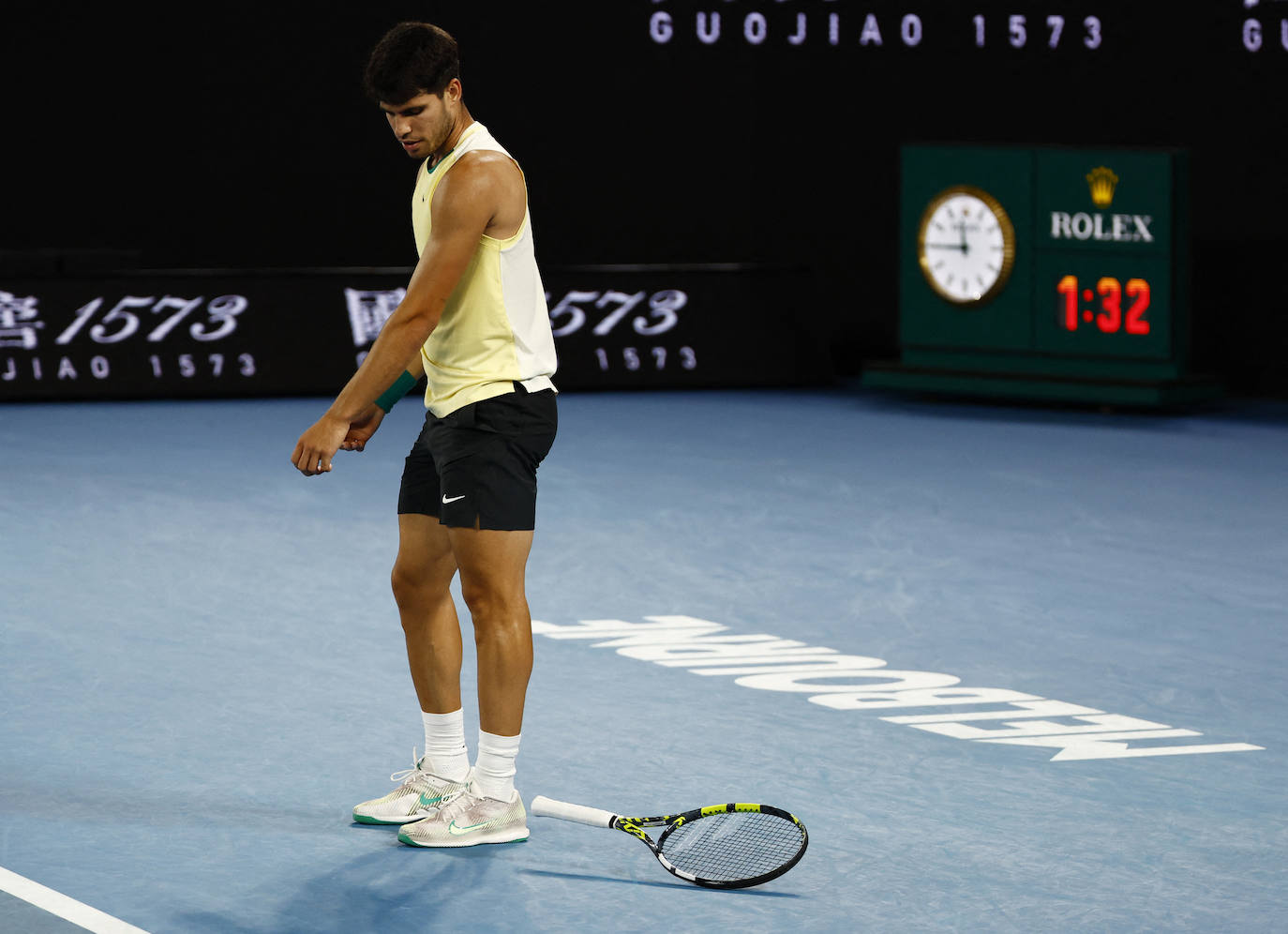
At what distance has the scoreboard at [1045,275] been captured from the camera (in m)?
13.0

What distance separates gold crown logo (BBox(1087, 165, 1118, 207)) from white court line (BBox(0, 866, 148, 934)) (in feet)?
32.2

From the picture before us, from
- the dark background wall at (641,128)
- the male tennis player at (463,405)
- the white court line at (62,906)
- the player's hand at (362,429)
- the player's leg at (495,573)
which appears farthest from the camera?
the dark background wall at (641,128)

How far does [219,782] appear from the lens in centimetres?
536

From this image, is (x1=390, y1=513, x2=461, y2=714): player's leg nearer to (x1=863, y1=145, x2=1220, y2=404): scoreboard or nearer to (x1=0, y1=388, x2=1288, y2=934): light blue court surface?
(x1=0, y1=388, x2=1288, y2=934): light blue court surface

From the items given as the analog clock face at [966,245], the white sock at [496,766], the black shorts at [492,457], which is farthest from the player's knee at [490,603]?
the analog clock face at [966,245]

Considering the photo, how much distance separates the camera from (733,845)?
15.4 feet

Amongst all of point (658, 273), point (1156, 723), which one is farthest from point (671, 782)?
point (658, 273)

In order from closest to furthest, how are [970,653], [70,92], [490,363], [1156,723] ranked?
[490,363] < [1156,723] < [970,653] < [70,92]

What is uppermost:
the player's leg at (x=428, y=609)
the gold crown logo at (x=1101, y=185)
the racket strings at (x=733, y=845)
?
the gold crown logo at (x=1101, y=185)

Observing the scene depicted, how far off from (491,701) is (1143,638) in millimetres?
3089

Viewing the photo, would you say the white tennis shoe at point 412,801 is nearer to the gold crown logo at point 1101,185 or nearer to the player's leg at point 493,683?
the player's leg at point 493,683

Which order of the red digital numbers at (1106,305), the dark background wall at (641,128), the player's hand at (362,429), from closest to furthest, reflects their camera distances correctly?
1. the player's hand at (362,429)
2. the red digital numbers at (1106,305)
3. the dark background wall at (641,128)

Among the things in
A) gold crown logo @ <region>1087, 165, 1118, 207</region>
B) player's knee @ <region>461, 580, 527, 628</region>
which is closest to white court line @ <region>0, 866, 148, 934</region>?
player's knee @ <region>461, 580, 527, 628</region>

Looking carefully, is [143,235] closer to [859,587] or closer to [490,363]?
[859,587]
